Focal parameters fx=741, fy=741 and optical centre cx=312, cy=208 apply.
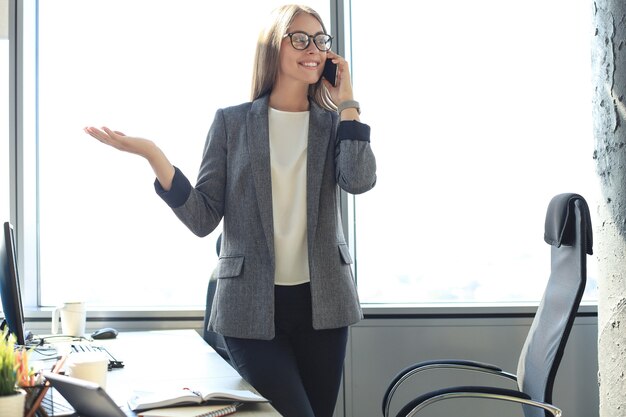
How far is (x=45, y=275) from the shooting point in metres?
3.69

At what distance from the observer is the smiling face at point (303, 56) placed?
2373mm

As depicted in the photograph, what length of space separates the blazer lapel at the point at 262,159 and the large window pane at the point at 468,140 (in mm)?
1294

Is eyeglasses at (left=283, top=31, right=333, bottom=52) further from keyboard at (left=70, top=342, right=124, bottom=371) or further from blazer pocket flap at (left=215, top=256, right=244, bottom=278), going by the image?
keyboard at (left=70, top=342, right=124, bottom=371)

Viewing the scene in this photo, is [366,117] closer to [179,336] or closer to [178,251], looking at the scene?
[178,251]

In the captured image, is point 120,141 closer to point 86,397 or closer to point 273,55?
point 273,55

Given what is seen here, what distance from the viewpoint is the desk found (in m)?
1.99

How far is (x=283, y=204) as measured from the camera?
2342 mm

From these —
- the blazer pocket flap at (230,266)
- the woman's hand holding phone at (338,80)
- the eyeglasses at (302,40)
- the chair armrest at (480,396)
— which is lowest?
the chair armrest at (480,396)

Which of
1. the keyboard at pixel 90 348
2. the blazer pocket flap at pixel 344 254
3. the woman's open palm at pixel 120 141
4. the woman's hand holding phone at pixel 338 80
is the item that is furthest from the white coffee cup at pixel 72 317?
the woman's hand holding phone at pixel 338 80

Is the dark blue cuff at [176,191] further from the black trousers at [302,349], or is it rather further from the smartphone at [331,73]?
the smartphone at [331,73]

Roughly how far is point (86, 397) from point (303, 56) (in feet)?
4.49

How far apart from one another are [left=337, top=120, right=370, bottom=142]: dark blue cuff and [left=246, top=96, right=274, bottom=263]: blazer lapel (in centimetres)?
24

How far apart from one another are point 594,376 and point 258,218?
1.92 m

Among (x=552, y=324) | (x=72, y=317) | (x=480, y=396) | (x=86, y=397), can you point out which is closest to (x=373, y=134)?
(x=552, y=324)
